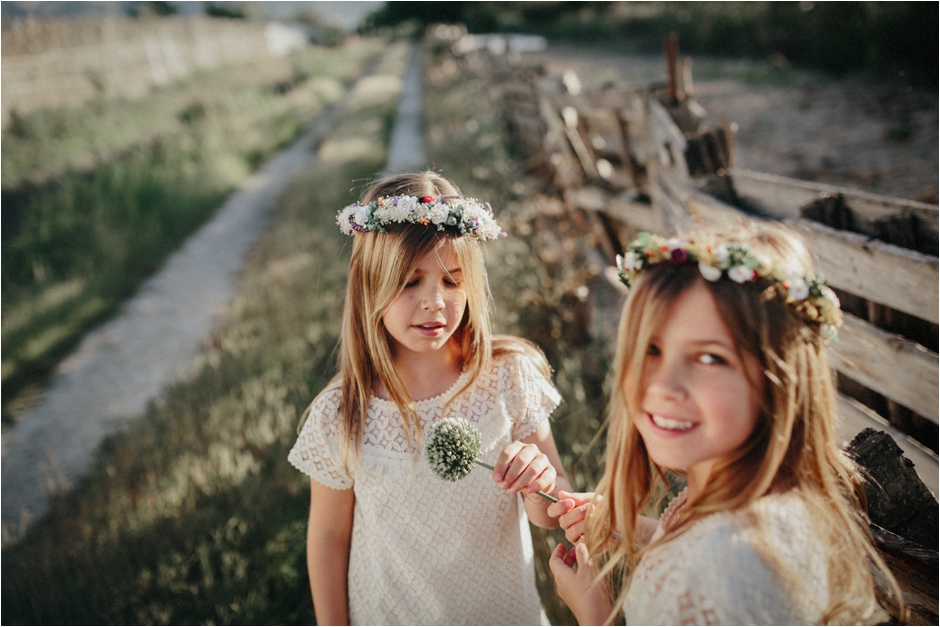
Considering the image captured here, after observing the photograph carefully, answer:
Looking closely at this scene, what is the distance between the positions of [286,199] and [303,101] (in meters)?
13.5

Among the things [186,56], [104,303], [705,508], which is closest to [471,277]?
[705,508]

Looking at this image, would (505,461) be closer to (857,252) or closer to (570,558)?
(570,558)

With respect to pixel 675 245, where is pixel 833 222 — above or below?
below

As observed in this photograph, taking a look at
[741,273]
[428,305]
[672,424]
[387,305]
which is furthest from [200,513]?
[741,273]

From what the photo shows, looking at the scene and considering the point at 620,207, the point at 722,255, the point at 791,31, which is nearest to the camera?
the point at 722,255

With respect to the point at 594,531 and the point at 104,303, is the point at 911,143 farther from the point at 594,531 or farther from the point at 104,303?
the point at 104,303

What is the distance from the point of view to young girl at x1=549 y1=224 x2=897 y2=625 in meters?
1.04

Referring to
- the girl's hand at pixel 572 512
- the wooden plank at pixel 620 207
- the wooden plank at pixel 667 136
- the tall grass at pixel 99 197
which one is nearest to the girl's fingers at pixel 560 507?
the girl's hand at pixel 572 512

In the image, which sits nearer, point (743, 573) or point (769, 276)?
point (743, 573)

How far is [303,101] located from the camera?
2248cm

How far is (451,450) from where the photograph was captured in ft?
5.02

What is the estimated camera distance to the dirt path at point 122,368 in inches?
175

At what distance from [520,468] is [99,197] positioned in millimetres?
11079

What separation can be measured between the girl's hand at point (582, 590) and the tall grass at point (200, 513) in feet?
4.89
